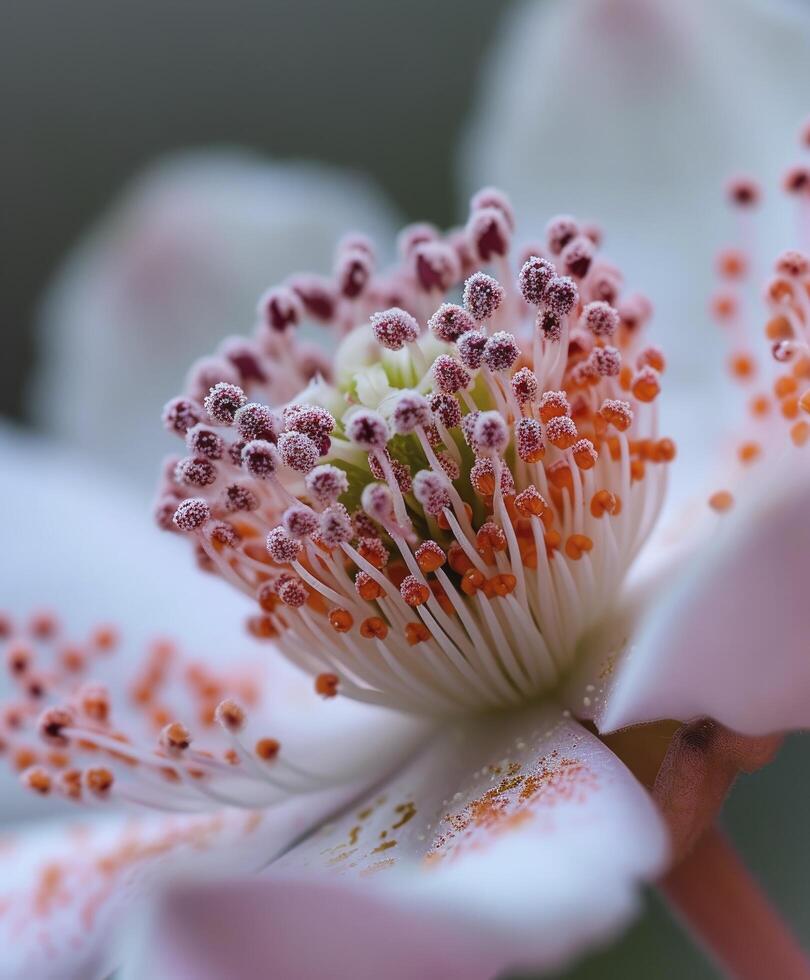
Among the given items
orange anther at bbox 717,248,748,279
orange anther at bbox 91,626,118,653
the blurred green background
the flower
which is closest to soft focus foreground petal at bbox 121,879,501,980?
the flower

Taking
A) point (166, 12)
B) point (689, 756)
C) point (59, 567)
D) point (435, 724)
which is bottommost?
point (59, 567)

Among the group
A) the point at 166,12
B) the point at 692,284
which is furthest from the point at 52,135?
the point at 692,284

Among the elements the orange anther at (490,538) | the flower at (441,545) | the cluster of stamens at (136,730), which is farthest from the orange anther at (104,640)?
the orange anther at (490,538)

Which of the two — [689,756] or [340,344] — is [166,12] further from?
[689,756]

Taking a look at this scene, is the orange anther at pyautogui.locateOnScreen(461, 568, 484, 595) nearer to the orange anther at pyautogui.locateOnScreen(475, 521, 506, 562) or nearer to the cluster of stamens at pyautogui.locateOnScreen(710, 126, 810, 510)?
the orange anther at pyautogui.locateOnScreen(475, 521, 506, 562)

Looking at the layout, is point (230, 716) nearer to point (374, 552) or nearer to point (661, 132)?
point (374, 552)
